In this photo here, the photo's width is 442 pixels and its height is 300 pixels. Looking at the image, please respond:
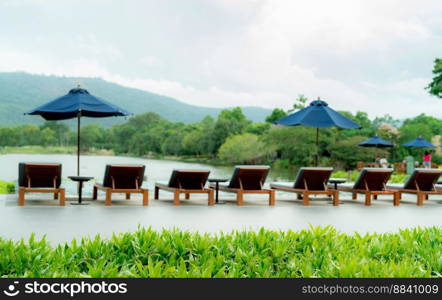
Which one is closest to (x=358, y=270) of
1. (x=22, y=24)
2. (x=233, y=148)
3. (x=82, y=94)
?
(x=82, y=94)

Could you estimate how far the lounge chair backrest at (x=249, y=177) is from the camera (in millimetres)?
9883

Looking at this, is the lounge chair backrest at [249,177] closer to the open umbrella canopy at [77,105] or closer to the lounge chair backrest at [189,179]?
the lounge chair backrest at [189,179]

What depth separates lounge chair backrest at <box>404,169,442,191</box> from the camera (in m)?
10.9

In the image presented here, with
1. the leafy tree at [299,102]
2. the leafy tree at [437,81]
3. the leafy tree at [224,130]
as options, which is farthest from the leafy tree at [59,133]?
the leafy tree at [437,81]

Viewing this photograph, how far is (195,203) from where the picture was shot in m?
10.0

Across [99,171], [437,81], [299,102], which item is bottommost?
[99,171]

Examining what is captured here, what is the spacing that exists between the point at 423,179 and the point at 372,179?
3.74ft

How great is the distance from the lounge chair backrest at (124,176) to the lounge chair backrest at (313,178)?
109 inches

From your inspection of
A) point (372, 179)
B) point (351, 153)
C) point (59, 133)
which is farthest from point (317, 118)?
point (59, 133)

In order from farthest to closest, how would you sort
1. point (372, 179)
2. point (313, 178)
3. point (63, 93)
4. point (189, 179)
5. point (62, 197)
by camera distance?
point (63, 93) < point (372, 179) < point (313, 178) < point (189, 179) < point (62, 197)

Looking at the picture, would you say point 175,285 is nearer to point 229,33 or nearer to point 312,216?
point 312,216

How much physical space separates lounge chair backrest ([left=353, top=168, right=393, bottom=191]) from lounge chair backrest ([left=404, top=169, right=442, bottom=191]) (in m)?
0.60

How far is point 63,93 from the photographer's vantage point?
91000mm

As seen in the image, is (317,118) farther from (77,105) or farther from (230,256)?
(230,256)
